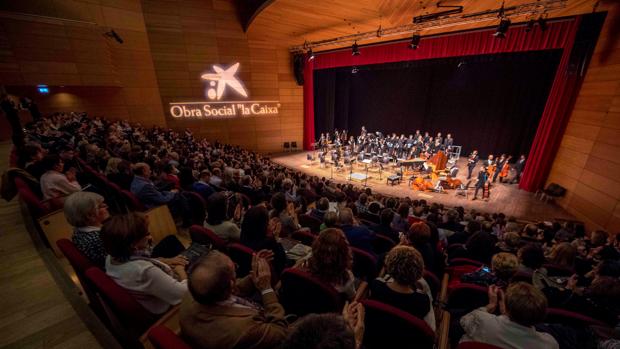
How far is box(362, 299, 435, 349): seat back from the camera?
52.7 inches

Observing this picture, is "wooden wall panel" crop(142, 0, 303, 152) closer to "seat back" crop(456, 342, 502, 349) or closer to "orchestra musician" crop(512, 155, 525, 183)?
"orchestra musician" crop(512, 155, 525, 183)

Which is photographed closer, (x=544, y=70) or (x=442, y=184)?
(x=442, y=184)

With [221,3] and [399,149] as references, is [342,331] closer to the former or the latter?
[399,149]

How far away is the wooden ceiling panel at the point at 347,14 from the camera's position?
670cm

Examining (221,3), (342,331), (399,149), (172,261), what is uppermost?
(221,3)

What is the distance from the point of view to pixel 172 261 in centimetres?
173

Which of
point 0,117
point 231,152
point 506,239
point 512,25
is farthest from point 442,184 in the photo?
point 0,117

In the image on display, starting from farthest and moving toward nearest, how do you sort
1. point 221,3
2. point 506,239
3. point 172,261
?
1. point 221,3
2. point 506,239
3. point 172,261

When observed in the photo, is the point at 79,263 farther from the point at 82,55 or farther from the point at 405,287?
the point at 82,55

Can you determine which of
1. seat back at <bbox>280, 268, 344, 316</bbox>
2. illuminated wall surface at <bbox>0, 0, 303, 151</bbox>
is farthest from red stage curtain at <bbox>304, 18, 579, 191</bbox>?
seat back at <bbox>280, 268, 344, 316</bbox>

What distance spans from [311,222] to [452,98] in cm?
1289

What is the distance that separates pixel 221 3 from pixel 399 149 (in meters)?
10.6

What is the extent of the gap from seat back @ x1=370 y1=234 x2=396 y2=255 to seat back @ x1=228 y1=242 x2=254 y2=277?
1.67 m

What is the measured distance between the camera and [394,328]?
4.66 feet
